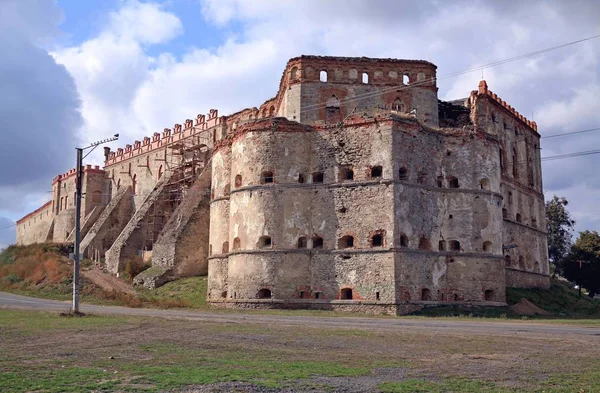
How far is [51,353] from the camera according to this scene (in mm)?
13570

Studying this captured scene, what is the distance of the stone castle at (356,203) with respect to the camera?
32.3 metres

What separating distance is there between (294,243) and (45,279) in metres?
19.1

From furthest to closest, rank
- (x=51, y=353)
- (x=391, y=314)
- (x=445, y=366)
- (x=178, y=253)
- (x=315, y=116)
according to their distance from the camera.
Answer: (x=178, y=253)
(x=315, y=116)
(x=391, y=314)
(x=51, y=353)
(x=445, y=366)

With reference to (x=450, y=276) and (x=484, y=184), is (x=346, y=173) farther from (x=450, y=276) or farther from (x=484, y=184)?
(x=484, y=184)

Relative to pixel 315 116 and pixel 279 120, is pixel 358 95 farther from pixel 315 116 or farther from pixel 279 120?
pixel 279 120

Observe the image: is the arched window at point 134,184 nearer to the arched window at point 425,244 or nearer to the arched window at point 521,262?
the arched window at point 521,262

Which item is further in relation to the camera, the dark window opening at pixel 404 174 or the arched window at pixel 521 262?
the arched window at pixel 521 262

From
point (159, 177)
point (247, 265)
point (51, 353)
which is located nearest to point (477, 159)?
point (247, 265)

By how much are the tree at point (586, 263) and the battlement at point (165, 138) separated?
30910 millimetres

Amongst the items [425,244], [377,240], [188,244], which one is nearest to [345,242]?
[377,240]

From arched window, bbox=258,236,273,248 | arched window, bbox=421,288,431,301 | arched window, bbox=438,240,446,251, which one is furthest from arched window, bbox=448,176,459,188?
arched window, bbox=258,236,273,248

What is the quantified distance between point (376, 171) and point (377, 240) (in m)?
3.61

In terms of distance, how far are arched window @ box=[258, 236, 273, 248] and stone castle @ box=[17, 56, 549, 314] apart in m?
0.05

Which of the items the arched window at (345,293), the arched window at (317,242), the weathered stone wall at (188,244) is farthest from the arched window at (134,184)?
the arched window at (345,293)
